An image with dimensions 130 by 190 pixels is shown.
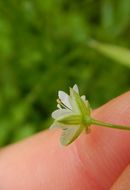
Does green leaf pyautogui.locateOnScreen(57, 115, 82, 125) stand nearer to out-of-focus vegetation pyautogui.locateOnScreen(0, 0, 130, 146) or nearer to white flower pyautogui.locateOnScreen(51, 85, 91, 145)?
white flower pyautogui.locateOnScreen(51, 85, 91, 145)

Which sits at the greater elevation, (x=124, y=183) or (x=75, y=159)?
(x=75, y=159)

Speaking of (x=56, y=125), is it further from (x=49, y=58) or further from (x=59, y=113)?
(x=49, y=58)

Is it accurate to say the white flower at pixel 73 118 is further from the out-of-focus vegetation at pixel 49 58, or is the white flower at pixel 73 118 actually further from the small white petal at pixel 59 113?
the out-of-focus vegetation at pixel 49 58

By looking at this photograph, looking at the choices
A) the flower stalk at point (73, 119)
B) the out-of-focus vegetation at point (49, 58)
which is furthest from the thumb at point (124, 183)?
the out-of-focus vegetation at point (49, 58)

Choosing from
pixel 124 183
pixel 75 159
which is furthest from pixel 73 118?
pixel 75 159

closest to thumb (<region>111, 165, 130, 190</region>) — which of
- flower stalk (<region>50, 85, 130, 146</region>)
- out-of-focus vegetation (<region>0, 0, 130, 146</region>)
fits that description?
flower stalk (<region>50, 85, 130, 146</region>)

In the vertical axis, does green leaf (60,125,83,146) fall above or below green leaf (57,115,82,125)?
below
